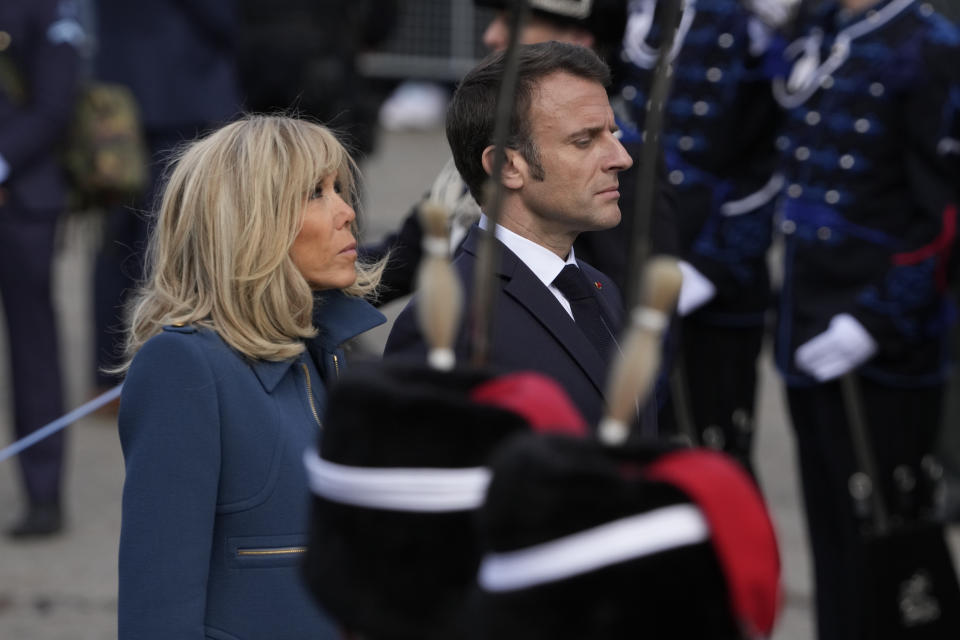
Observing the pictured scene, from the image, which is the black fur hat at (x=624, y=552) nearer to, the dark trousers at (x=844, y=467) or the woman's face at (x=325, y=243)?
the woman's face at (x=325, y=243)

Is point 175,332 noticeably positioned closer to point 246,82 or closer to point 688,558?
point 688,558

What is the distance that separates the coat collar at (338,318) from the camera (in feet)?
8.20

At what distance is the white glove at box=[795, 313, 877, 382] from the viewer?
13.0 ft

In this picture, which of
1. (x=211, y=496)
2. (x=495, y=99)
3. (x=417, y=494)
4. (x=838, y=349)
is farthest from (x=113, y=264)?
(x=417, y=494)

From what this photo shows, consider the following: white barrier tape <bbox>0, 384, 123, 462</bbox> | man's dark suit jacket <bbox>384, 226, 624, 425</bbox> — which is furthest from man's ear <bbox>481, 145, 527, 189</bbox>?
Result: white barrier tape <bbox>0, 384, 123, 462</bbox>

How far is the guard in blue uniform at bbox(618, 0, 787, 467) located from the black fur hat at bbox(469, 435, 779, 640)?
127 inches

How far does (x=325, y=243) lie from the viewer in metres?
2.42

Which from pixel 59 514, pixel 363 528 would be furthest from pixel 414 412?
pixel 59 514

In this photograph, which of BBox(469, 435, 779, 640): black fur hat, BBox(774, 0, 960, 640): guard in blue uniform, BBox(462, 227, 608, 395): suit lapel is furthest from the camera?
A: BBox(774, 0, 960, 640): guard in blue uniform

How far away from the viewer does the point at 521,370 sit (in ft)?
7.36

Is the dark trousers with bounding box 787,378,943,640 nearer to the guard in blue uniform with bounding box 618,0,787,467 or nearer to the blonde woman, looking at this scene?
the guard in blue uniform with bounding box 618,0,787,467

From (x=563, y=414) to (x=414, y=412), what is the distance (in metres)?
0.14

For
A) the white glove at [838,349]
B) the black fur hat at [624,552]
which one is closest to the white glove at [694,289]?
the white glove at [838,349]

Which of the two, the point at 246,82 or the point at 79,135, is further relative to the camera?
the point at 246,82
